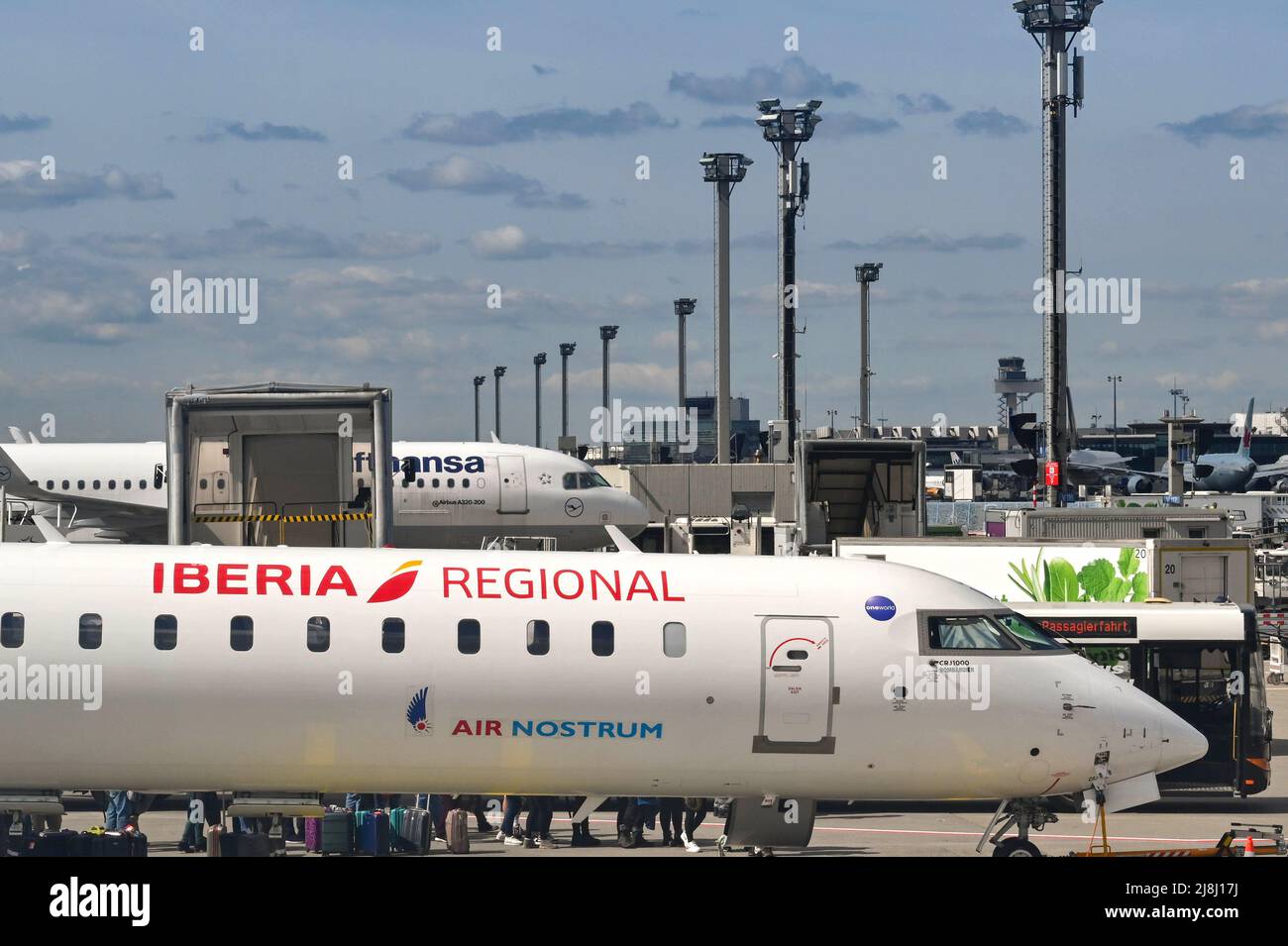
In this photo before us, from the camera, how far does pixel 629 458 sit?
121250 millimetres

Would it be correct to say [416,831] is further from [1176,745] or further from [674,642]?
[1176,745]

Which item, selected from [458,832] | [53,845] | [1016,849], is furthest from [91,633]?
[1016,849]

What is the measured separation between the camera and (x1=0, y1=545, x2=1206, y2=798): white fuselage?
15.9 metres

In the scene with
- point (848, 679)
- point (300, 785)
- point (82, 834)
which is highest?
point (848, 679)

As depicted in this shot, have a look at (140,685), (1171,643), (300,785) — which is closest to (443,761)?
(300,785)

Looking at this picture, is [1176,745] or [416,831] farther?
[416,831]

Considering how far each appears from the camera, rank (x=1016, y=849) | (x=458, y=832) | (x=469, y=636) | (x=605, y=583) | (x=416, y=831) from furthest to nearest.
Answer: (x=458, y=832) → (x=416, y=831) → (x=1016, y=849) → (x=605, y=583) → (x=469, y=636)

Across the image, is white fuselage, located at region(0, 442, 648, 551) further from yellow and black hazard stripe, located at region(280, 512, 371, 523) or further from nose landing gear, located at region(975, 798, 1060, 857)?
nose landing gear, located at region(975, 798, 1060, 857)

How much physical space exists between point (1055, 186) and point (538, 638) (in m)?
40.3

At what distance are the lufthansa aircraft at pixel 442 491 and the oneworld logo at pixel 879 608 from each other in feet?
106

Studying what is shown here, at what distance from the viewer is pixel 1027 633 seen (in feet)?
56.7

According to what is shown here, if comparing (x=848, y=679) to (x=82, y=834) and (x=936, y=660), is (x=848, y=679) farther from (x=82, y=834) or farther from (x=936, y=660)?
(x=82, y=834)
